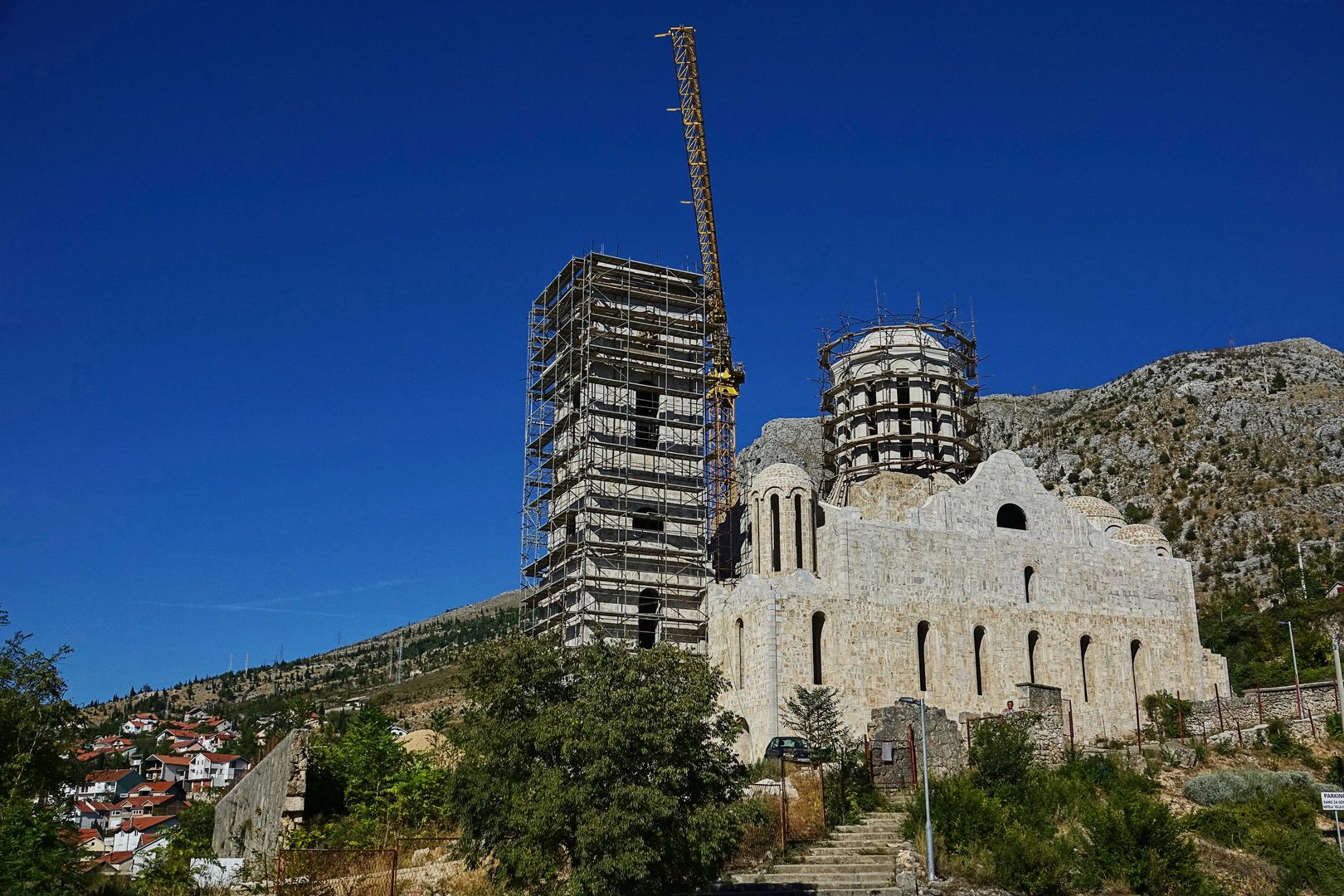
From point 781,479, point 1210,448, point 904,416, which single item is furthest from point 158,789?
point 1210,448

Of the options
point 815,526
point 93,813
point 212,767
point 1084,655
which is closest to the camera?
point 815,526

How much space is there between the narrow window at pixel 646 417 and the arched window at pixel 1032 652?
16.6 m

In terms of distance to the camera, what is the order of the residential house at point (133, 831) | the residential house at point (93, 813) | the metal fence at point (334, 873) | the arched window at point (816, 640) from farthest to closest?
the residential house at point (93, 813) → the residential house at point (133, 831) → the arched window at point (816, 640) → the metal fence at point (334, 873)

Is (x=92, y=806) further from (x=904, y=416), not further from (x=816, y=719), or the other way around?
(x=816, y=719)

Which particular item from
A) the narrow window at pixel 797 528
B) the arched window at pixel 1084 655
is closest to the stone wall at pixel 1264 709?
the arched window at pixel 1084 655

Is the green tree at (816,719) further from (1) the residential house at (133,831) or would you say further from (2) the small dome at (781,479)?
(1) the residential house at (133,831)

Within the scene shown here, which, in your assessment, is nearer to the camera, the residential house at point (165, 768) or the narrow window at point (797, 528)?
the narrow window at point (797, 528)

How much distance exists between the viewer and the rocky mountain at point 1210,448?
3164 inches

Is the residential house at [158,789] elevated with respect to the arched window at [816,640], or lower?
lower

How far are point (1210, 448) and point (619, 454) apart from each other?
2369 inches

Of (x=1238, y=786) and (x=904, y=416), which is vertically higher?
(x=904, y=416)

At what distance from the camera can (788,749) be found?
36.1 meters

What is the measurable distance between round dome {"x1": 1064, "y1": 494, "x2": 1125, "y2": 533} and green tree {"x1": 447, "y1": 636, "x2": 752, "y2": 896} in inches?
1306

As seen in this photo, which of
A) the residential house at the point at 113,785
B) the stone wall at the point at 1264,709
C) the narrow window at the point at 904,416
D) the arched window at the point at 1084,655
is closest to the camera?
the stone wall at the point at 1264,709
